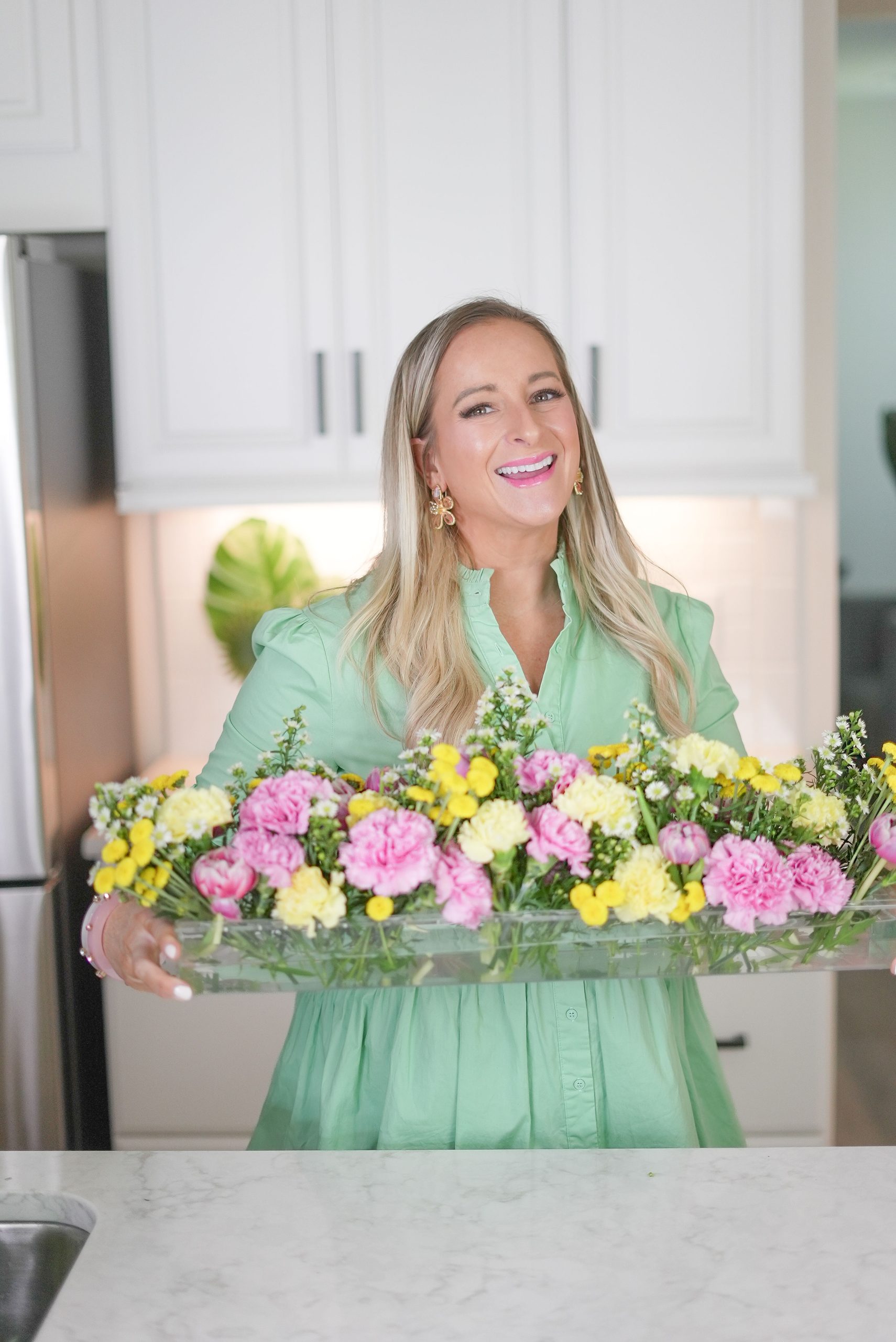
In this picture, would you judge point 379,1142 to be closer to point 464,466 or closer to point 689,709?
point 689,709

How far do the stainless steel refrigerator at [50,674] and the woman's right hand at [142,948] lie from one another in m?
1.11

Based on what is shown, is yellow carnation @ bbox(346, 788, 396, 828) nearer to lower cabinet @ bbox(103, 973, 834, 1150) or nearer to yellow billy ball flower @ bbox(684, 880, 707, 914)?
yellow billy ball flower @ bbox(684, 880, 707, 914)

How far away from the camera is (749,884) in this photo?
1072 millimetres

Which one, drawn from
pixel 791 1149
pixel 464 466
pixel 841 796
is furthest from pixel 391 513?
pixel 791 1149

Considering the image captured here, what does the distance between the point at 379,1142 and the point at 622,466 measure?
4.72 ft

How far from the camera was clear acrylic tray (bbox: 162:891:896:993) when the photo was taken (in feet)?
3.59

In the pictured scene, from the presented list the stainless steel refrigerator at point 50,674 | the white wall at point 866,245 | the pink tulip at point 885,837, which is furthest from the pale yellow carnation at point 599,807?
the white wall at point 866,245

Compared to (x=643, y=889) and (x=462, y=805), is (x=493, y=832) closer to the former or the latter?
(x=462, y=805)

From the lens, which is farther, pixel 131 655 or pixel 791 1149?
pixel 131 655

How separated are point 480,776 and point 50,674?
1396 mm

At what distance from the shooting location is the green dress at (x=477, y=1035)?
1.34 metres

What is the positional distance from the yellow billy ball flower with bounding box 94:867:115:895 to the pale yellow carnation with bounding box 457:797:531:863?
295mm

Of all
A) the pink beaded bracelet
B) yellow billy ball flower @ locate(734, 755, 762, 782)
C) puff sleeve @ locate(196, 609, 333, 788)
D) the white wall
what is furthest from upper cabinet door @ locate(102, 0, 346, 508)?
the white wall

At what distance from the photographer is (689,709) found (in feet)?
5.25
